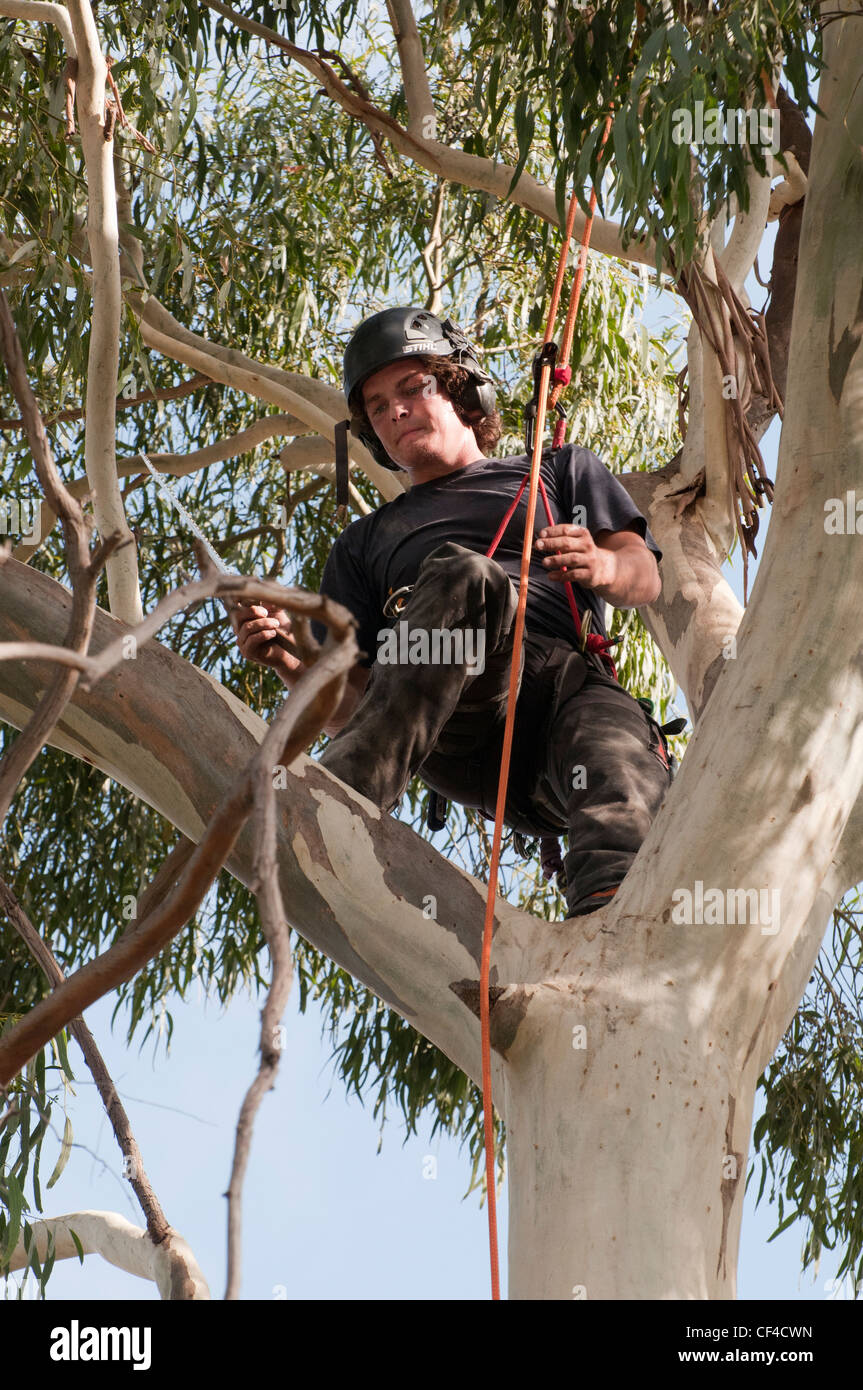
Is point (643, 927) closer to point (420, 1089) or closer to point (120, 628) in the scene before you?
point (120, 628)

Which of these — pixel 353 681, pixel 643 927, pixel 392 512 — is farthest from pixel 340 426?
pixel 643 927

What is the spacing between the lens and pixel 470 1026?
175 centimetres

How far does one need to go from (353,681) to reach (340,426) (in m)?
Result: 0.51

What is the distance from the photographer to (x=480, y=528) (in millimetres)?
2330

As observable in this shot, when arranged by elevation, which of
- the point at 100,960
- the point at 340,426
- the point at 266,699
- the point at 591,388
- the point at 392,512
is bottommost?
the point at 100,960

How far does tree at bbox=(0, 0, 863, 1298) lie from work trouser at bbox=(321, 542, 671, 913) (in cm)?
11

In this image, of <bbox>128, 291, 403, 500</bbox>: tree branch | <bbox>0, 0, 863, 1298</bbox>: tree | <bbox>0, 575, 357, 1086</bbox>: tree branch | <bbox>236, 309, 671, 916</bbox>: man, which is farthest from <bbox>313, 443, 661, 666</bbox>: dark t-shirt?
<bbox>0, 575, 357, 1086</bbox>: tree branch

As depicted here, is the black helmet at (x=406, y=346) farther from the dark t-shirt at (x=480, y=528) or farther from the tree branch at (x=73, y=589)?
the tree branch at (x=73, y=589)

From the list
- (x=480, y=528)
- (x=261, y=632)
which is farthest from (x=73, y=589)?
(x=480, y=528)

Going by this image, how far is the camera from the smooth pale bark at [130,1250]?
2946 mm

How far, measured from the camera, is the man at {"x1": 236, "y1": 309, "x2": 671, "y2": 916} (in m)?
1.90


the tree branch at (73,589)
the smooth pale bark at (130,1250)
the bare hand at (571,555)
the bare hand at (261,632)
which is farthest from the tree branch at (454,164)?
the tree branch at (73,589)

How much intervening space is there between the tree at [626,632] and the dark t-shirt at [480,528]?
0.31 meters

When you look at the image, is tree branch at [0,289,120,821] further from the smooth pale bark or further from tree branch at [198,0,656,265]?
tree branch at [198,0,656,265]
